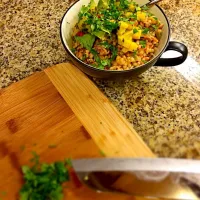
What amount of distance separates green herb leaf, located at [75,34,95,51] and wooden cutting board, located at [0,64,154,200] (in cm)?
9

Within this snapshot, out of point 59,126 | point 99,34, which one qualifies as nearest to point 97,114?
point 59,126

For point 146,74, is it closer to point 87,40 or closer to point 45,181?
point 87,40

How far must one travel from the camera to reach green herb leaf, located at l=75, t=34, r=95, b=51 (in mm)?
869

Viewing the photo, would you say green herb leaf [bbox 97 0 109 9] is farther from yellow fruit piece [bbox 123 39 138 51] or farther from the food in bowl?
yellow fruit piece [bbox 123 39 138 51]

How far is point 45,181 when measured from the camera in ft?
2.37

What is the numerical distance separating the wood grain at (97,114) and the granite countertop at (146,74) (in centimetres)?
5

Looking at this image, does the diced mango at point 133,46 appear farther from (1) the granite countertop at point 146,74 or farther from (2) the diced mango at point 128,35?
(1) the granite countertop at point 146,74

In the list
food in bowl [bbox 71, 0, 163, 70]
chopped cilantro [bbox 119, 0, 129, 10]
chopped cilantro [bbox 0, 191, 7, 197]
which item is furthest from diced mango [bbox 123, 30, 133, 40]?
chopped cilantro [bbox 0, 191, 7, 197]

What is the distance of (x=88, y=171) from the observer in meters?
0.71

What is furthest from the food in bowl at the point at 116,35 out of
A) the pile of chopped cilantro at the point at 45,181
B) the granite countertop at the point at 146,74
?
the pile of chopped cilantro at the point at 45,181

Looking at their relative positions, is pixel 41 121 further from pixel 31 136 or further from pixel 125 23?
pixel 125 23

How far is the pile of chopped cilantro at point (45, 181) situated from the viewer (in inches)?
28.4

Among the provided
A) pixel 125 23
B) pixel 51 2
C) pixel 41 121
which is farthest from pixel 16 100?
pixel 51 2

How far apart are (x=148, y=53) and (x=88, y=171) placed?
356 millimetres
